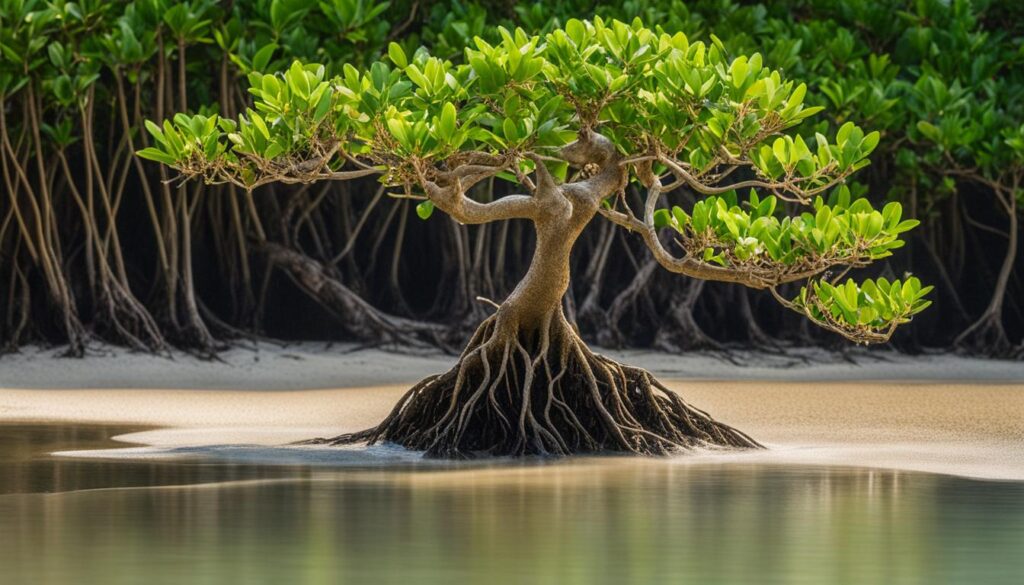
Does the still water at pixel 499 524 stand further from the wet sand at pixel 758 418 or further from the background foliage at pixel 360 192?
the background foliage at pixel 360 192

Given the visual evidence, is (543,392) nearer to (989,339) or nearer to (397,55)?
(397,55)

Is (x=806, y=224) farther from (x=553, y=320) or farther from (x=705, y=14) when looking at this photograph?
(x=705, y=14)

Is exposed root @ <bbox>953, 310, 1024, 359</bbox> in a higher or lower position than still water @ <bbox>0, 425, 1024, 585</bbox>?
higher

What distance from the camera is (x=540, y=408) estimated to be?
1002cm

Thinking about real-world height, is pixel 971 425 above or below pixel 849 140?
below

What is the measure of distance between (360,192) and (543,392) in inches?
327

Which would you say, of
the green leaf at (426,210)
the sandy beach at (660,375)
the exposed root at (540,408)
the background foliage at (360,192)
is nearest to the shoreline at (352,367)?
the sandy beach at (660,375)

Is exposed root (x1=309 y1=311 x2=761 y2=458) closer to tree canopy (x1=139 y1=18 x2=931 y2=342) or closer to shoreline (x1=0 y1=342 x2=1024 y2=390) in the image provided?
tree canopy (x1=139 y1=18 x2=931 y2=342)

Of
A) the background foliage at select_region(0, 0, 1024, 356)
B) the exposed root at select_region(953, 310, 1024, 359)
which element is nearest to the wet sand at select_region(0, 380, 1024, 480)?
the background foliage at select_region(0, 0, 1024, 356)

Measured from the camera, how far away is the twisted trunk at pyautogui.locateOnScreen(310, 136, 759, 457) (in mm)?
9828

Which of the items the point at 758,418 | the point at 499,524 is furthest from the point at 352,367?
the point at 499,524

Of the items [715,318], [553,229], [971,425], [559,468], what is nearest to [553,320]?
[553,229]

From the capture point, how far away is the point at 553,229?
9984 millimetres

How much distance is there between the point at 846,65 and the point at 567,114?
24.0ft
